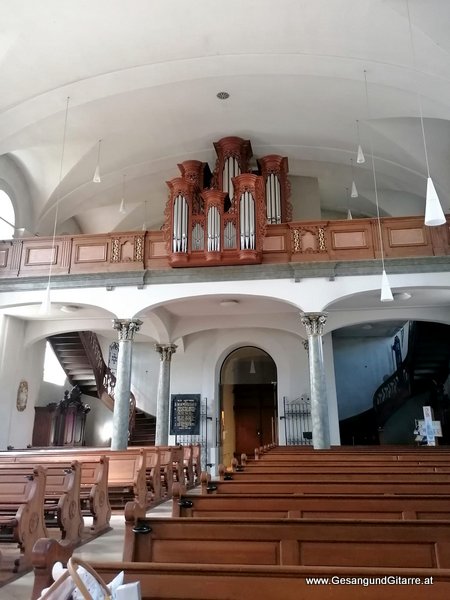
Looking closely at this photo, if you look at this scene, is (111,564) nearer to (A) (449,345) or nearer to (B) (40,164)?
(B) (40,164)

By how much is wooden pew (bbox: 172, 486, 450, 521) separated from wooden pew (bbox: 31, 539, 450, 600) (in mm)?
1604

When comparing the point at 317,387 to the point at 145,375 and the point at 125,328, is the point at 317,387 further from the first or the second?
the point at 145,375

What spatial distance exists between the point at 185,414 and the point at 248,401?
3.37m

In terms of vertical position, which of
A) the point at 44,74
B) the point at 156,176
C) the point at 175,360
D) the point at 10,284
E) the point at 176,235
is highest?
the point at 156,176

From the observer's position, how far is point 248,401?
58.5 feet

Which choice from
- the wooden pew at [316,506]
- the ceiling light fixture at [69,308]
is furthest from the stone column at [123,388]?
the wooden pew at [316,506]

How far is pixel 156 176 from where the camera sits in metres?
14.8

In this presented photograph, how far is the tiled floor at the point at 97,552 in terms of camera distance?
389 cm

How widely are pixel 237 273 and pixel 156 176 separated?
227 inches

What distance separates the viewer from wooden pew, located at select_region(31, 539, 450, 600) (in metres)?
1.80

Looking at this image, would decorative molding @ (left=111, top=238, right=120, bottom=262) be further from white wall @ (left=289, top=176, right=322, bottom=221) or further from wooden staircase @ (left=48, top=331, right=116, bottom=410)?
white wall @ (left=289, top=176, right=322, bottom=221)

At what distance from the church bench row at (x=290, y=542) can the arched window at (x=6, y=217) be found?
1175 cm

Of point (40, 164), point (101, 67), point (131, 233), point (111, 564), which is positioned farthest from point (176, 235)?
point (111, 564)

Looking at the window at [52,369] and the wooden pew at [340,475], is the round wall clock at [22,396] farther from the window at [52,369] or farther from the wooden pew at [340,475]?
the wooden pew at [340,475]
